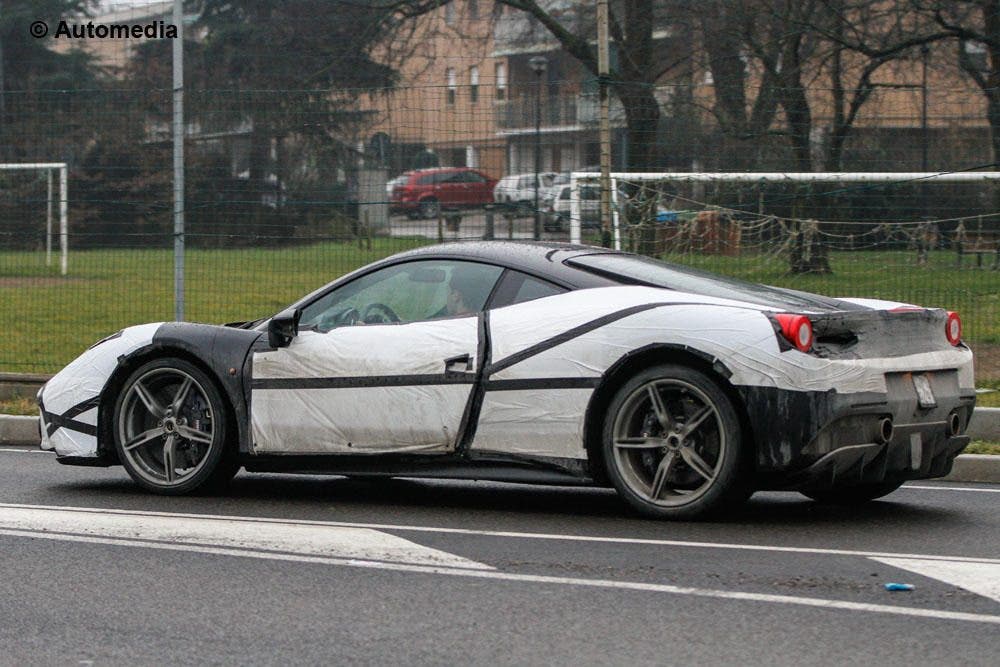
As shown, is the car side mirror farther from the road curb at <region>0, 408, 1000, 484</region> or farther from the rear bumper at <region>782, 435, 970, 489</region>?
the road curb at <region>0, 408, 1000, 484</region>

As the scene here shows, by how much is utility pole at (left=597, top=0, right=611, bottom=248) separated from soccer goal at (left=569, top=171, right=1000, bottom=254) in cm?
30

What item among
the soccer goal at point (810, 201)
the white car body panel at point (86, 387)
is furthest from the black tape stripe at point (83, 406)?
the soccer goal at point (810, 201)

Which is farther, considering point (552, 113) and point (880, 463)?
point (552, 113)

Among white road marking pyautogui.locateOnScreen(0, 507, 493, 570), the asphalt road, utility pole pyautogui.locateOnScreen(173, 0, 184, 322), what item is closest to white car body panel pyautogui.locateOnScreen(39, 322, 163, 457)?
the asphalt road

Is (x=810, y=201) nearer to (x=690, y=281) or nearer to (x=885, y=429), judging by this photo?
(x=690, y=281)

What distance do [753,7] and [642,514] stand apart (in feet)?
56.6

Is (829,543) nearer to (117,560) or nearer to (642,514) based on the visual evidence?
(642,514)

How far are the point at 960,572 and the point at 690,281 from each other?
2.02 m

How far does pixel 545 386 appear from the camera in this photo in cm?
693

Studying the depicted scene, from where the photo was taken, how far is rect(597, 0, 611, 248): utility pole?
41.9ft

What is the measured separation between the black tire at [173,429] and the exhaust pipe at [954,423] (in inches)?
138

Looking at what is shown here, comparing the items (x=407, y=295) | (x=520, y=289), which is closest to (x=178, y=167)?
(x=407, y=295)

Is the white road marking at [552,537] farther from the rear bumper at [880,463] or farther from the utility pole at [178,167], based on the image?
the utility pole at [178,167]

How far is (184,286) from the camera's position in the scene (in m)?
13.3
